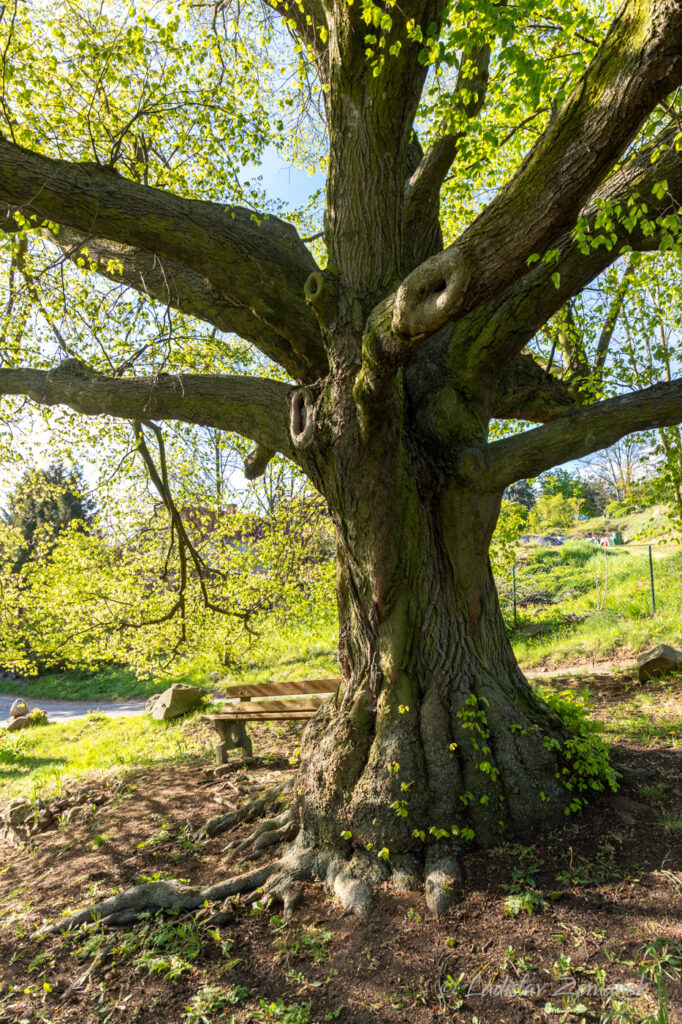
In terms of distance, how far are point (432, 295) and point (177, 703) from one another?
34.1ft

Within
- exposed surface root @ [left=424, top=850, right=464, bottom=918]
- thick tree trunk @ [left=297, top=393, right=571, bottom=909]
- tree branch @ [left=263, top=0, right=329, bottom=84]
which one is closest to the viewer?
exposed surface root @ [left=424, top=850, right=464, bottom=918]

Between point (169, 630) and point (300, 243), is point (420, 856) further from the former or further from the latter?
point (169, 630)

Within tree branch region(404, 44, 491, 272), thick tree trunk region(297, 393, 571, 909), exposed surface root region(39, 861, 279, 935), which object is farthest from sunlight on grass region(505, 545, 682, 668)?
exposed surface root region(39, 861, 279, 935)

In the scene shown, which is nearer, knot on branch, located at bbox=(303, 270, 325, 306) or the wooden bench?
knot on branch, located at bbox=(303, 270, 325, 306)

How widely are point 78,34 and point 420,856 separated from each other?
27.2 ft

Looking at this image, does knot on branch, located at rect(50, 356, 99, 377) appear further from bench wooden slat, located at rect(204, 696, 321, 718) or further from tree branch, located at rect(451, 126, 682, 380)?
bench wooden slat, located at rect(204, 696, 321, 718)

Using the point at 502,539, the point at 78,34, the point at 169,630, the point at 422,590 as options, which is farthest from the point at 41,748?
the point at 78,34

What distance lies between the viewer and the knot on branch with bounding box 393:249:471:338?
2.45 meters

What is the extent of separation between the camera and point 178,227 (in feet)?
12.7

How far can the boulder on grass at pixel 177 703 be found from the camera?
11.0m

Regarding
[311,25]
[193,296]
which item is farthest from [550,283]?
[311,25]

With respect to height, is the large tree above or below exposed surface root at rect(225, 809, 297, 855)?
above

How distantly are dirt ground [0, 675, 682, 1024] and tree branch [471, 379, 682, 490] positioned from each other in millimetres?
2318

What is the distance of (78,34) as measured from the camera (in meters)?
6.08
